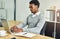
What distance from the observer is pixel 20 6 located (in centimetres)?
466

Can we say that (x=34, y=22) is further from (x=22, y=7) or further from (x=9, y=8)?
(x=22, y=7)

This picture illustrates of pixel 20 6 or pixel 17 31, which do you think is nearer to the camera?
pixel 17 31

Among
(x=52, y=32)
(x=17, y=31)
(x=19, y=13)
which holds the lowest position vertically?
(x=52, y=32)

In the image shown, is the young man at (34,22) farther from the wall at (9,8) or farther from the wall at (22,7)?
the wall at (22,7)

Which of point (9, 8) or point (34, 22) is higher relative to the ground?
point (9, 8)

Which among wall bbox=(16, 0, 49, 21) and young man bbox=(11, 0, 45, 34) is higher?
wall bbox=(16, 0, 49, 21)

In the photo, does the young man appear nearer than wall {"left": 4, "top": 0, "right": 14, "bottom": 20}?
Yes

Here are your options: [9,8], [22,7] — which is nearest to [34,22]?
[9,8]

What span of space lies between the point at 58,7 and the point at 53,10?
30cm

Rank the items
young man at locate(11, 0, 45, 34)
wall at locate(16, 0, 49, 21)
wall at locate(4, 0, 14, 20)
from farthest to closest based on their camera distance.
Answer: wall at locate(16, 0, 49, 21) < wall at locate(4, 0, 14, 20) < young man at locate(11, 0, 45, 34)

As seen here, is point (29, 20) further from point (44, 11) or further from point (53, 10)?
point (44, 11)

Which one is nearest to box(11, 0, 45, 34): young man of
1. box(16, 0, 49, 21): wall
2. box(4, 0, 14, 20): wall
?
box(4, 0, 14, 20): wall

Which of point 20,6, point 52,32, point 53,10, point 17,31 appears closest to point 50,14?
point 53,10

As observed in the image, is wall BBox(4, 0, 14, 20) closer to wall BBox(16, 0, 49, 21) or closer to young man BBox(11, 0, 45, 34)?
wall BBox(16, 0, 49, 21)
